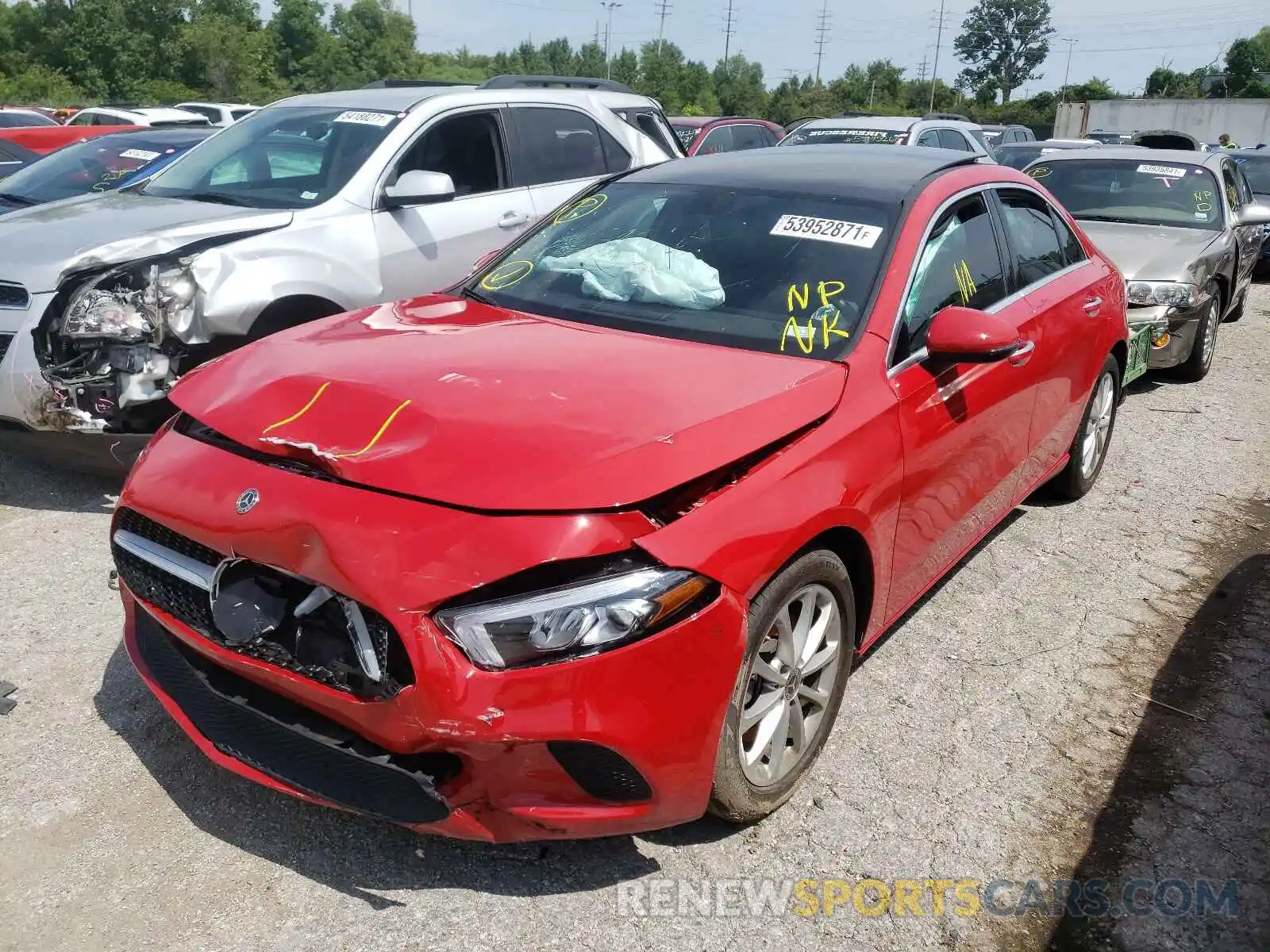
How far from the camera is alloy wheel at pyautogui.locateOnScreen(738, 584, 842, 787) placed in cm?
266

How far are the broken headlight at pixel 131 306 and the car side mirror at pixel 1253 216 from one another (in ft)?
25.9

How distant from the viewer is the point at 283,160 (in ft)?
18.4

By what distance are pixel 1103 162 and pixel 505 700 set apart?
332 inches

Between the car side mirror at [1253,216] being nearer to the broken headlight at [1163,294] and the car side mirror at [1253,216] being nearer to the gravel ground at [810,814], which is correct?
the broken headlight at [1163,294]

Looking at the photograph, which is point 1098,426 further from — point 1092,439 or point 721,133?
point 721,133

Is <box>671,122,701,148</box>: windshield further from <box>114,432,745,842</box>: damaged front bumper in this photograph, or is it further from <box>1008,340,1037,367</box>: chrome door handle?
<box>114,432,745,842</box>: damaged front bumper

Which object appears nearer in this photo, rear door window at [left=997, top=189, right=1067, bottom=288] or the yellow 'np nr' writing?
the yellow 'np nr' writing

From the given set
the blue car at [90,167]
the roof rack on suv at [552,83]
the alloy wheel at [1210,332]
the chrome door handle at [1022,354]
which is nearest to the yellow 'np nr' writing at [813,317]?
the chrome door handle at [1022,354]

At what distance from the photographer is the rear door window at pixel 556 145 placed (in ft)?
20.9

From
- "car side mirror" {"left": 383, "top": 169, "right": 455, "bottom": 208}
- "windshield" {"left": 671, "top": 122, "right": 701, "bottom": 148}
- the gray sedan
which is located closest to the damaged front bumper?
"car side mirror" {"left": 383, "top": 169, "right": 455, "bottom": 208}

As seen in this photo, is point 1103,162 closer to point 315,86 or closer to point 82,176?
point 82,176

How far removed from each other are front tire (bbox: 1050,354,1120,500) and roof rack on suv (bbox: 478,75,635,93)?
3.91m

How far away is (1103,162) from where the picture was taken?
8734mm

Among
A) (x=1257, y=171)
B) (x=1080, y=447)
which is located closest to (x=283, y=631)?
(x=1080, y=447)
